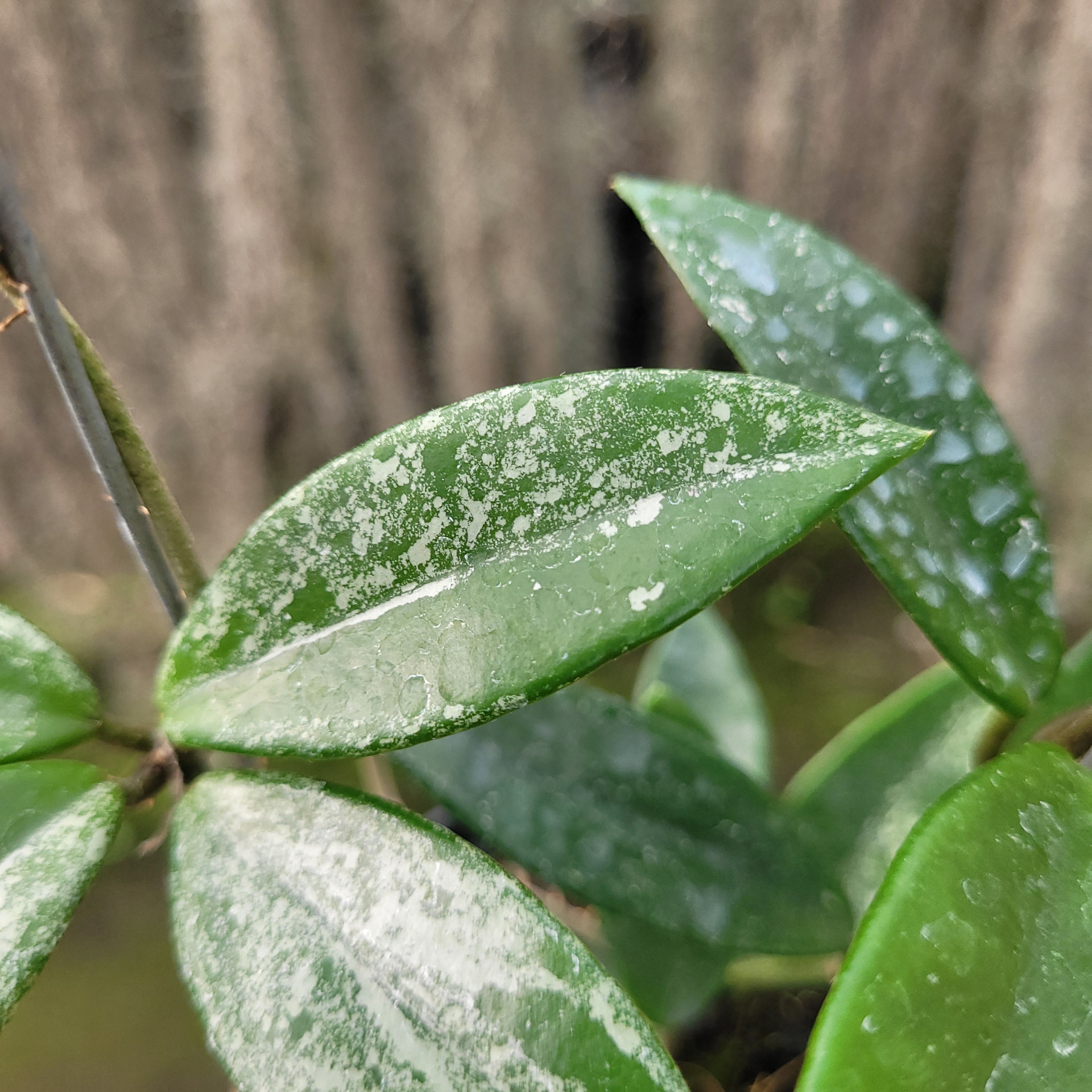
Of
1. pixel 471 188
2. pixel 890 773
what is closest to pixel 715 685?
pixel 890 773

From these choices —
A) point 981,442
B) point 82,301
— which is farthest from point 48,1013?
point 981,442

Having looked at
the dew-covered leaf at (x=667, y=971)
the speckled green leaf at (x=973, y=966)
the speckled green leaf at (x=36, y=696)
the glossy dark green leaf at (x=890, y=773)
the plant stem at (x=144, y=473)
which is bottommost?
the dew-covered leaf at (x=667, y=971)

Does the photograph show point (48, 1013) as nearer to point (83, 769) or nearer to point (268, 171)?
point (83, 769)

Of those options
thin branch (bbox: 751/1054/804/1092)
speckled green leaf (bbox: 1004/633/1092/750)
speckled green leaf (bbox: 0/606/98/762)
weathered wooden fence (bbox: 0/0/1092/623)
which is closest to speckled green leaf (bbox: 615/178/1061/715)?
speckled green leaf (bbox: 1004/633/1092/750)

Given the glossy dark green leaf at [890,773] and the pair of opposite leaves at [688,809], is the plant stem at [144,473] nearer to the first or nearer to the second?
the pair of opposite leaves at [688,809]

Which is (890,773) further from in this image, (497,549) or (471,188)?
(471,188)

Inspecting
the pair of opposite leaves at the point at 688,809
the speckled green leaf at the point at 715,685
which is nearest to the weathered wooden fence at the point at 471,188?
the speckled green leaf at the point at 715,685

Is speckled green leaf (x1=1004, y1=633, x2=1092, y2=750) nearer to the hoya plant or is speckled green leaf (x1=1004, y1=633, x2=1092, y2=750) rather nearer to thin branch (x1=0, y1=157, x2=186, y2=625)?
the hoya plant
